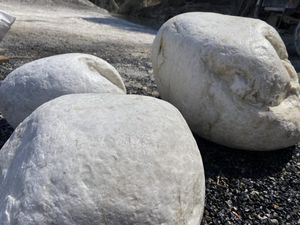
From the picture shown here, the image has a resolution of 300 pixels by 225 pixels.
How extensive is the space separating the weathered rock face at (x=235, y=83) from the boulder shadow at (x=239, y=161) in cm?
13

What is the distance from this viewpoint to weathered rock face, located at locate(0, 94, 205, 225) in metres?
2.14

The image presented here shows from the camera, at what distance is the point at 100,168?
2.23 m

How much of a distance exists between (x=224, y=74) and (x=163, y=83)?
2.37 feet

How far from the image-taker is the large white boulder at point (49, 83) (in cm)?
358

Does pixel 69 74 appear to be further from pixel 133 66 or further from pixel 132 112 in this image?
pixel 133 66

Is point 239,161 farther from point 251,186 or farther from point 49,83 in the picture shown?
point 49,83

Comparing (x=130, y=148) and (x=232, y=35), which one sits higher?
(x=232, y=35)

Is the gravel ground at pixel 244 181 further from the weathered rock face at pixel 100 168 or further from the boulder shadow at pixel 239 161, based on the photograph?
the weathered rock face at pixel 100 168

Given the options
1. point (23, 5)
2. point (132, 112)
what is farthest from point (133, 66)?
point (23, 5)

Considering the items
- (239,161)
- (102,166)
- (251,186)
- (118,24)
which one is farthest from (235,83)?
(118,24)

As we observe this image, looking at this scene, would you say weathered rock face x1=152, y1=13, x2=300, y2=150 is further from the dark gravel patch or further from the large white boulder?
the large white boulder

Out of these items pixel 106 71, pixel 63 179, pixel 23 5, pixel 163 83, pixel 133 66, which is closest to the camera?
pixel 63 179

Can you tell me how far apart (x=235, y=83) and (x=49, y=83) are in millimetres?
1478

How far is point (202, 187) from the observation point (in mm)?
2580
